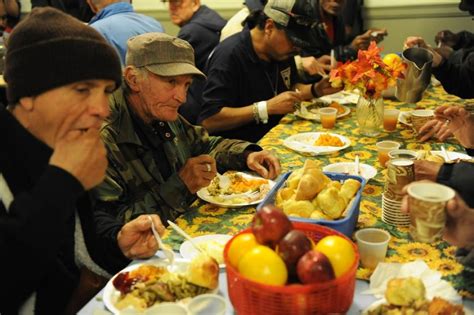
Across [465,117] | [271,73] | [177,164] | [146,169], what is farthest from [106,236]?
[271,73]

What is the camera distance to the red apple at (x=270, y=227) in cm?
111

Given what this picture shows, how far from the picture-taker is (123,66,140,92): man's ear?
6.46 feet

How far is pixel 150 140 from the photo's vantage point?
200 cm

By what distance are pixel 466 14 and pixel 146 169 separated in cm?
422

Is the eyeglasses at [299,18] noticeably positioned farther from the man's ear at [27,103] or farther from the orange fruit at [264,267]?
the orange fruit at [264,267]

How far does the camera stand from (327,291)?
1070 mm

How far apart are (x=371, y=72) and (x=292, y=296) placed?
1703 millimetres

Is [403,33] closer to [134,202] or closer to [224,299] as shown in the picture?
[134,202]

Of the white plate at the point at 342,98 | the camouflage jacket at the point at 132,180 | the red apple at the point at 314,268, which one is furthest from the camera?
the white plate at the point at 342,98

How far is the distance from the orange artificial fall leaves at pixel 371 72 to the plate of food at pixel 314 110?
0.42 m

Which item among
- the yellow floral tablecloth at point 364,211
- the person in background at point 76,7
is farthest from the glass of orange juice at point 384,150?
the person in background at point 76,7

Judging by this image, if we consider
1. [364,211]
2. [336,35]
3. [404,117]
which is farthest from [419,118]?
[336,35]

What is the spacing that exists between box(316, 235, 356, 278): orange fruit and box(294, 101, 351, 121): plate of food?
1831 millimetres

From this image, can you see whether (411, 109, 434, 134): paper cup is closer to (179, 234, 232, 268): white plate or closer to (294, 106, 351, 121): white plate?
(294, 106, 351, 121): white plate
